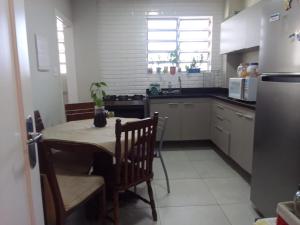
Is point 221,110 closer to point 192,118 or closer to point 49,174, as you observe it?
point 192,118

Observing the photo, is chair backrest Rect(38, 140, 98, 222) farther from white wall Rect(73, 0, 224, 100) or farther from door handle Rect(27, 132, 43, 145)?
white wall Rect(73, 0, 224, 100)

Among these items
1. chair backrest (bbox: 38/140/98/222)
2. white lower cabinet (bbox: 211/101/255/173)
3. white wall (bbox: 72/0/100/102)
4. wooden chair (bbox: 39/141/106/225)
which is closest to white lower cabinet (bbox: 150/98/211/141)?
white lower cabinet (bbox: 211/101/255/173)

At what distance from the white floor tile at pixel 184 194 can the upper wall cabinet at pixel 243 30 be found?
1778 mm

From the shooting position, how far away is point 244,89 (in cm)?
268

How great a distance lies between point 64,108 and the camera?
3.22 m

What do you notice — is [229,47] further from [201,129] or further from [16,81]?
[16,81]

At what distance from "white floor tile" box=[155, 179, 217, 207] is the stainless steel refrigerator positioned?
52 centimetres

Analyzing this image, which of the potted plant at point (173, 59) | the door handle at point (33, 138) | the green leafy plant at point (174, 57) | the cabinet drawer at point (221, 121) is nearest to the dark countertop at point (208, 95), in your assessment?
the cabinet drawer at point (221, 121)

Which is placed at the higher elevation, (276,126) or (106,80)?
(106,80)

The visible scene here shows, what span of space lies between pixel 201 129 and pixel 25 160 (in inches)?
127

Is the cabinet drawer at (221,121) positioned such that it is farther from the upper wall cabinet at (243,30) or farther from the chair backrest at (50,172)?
the chair backrest at (50,172)

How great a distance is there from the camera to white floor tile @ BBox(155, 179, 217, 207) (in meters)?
2.24

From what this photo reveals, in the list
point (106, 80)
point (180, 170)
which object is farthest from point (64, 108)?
point (180, 170)

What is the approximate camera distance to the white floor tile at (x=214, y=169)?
Answer: 284 cm
